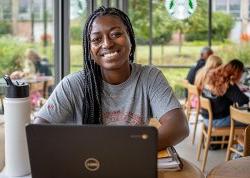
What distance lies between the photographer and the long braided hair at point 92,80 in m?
1.69

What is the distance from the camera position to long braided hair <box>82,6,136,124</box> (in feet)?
5.55

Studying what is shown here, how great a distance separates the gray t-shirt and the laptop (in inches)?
22.7

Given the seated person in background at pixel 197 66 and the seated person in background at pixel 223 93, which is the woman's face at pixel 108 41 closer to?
the seated person in background at pixel 223 93

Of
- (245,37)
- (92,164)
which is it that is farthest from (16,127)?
(245,37)

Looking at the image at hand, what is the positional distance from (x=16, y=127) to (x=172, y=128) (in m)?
0.61

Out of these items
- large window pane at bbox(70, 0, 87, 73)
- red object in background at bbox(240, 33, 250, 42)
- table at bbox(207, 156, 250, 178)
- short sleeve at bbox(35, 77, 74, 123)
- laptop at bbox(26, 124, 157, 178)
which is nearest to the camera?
laptop at bbox(26, 124, 157, 178)

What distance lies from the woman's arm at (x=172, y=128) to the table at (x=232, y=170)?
187mm

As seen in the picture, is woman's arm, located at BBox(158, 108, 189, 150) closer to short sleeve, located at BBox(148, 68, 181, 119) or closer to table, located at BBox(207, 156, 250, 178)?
short sleeve, located at BBox(148, 68, 181, 119)

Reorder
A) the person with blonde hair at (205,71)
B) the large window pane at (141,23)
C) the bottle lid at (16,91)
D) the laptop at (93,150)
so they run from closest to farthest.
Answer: the laptop at (93,150), the bottle lid at (16,91), the person with blonde hair at (205,71), the large window pane at (141,23)

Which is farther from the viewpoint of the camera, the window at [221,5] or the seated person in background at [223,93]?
the window at [221,5]

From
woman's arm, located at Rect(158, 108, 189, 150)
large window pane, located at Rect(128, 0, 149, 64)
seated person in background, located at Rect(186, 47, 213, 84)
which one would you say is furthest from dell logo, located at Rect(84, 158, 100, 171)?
large window pane, located at Rect(128, 0, 149, 64)

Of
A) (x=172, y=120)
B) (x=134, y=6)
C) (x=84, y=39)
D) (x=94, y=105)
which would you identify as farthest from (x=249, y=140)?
(x=134, y=6)

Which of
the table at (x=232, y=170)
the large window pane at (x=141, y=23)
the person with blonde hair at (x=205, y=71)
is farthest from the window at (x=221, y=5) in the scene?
the table at (x=232, y=170)

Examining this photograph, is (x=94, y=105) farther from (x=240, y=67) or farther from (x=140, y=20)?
(x=140, y=20)
